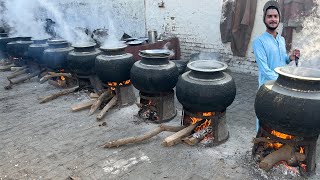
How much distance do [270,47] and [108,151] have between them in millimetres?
2966

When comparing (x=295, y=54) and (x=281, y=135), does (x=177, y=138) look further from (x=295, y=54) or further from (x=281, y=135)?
(x=295, y=54)

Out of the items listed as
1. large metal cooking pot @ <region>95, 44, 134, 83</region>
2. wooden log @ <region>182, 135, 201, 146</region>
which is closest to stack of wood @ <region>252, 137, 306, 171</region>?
wooden log @ <region>182, 135, 201, 146</region>

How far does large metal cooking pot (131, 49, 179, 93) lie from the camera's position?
5055 mm

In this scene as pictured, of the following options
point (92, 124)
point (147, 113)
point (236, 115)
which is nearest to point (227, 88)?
point (236, 115)

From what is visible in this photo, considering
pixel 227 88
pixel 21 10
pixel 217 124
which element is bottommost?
pixel 217 124

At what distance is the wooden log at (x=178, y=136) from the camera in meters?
4.37

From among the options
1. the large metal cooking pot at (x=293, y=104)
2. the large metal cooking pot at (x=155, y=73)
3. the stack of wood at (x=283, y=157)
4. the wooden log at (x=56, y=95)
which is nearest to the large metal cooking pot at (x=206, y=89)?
the large metal cooking pot at (x=155, y=73)

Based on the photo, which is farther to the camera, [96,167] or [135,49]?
[135,49]

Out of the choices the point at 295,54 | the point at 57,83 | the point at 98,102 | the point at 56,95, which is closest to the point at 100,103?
the point at 98,102

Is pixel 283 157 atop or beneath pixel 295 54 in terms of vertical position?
beneath

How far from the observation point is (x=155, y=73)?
5035 mm

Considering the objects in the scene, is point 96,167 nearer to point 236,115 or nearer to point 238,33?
point 236,115

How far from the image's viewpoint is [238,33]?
7.87m

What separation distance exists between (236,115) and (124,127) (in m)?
2.35
